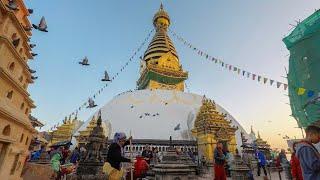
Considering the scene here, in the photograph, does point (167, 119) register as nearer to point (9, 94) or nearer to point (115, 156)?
point (9, 94)

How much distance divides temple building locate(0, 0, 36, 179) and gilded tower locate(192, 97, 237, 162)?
1356 cm

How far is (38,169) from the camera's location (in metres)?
14.9

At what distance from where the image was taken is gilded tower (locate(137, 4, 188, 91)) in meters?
35.3

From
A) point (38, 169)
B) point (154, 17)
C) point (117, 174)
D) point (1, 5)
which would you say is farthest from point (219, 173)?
point (154, 17)

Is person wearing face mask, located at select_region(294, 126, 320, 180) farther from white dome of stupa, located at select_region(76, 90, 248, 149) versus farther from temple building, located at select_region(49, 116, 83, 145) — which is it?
temple building, located at select_region(49, 116, 83, 145)

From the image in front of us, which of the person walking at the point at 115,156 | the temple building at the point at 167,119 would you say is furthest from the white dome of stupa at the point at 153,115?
the person walking at the point at 115,156

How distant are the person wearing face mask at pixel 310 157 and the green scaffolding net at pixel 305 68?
14.6 m

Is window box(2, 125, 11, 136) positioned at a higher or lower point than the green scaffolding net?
lower

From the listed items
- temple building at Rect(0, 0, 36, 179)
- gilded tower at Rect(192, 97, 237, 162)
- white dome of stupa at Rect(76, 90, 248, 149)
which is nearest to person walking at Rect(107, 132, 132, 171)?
temple building at Rect(0, 0, 36, 179)

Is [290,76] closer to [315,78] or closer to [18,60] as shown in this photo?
[315,78]

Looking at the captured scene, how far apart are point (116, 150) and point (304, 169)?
3614 millimetres

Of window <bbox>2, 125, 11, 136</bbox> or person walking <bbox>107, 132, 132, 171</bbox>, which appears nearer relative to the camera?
person walking <bbox>107, 132, 132, 171</bbox>

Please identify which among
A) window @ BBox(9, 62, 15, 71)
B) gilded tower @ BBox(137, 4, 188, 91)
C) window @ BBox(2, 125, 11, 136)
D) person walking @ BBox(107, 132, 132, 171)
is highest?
gilded tower @ BBox(137, 4, 188, 91)

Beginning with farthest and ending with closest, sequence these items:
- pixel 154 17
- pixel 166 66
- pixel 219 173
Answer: pixel 154 17, pixel 166 66, pixel 219 173
